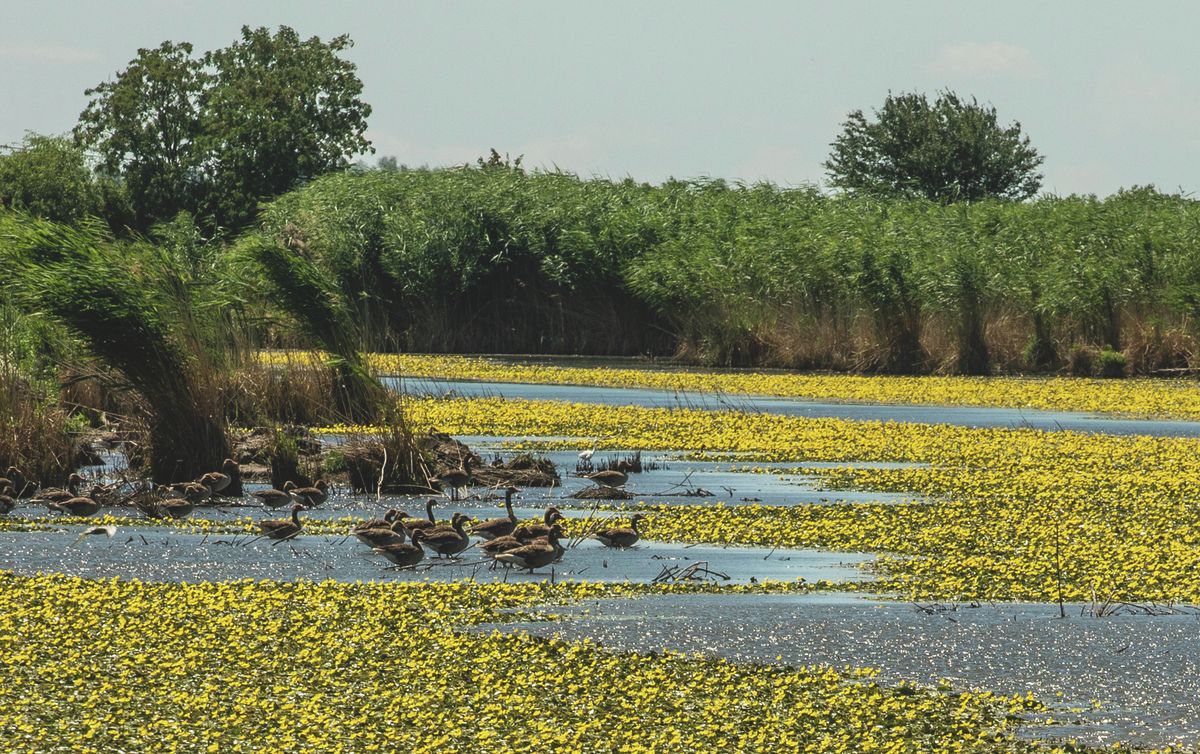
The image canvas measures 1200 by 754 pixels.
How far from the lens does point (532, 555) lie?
12906mm

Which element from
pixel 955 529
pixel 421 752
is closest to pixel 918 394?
pixel 955 529

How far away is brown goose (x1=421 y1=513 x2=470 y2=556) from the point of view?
1359cm

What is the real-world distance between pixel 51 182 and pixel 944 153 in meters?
39.6

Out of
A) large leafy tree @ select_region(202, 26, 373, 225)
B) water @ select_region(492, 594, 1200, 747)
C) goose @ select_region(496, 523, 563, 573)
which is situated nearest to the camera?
water @ select_region(492, 594, 1200, 747)

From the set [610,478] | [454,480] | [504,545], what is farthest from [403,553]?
[610,478]

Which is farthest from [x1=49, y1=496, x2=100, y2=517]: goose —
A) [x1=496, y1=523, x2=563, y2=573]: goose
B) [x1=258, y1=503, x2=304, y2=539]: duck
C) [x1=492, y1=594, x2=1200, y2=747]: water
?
[x1=492, y1=594, x2=1200, y2=747]: water

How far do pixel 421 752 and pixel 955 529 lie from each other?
794 centimetres

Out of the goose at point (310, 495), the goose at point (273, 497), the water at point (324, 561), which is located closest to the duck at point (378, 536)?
the water at point (324, 561)

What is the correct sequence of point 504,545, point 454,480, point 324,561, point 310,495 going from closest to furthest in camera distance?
point 504,545 < point 324,561 < point 310,495 < point 454,480

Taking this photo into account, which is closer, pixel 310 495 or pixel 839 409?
pixel 310 495

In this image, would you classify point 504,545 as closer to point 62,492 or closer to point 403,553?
point 403,553

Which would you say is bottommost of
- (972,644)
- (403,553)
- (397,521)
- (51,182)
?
(972,644)

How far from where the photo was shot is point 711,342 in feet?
138

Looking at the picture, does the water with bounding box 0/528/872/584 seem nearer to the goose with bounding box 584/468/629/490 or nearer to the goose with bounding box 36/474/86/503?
the goose with bounding box 36/474/86/503
